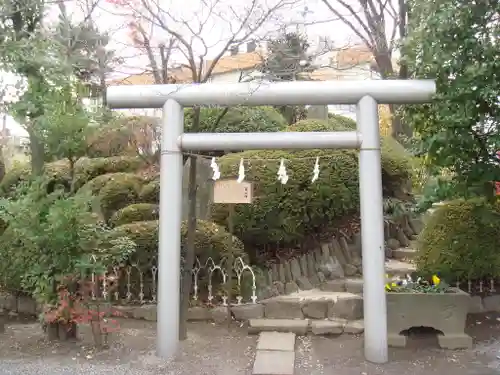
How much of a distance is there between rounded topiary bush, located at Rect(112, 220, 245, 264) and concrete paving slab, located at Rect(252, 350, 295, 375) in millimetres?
1491

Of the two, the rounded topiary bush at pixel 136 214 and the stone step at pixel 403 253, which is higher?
the rounded topiary bush at pixel 136 214

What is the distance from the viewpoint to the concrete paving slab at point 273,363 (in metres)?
4.20

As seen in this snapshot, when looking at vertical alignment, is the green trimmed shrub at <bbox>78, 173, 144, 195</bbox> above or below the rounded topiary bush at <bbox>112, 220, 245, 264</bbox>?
above

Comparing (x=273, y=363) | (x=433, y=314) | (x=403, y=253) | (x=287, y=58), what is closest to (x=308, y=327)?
(x=273, y=363)

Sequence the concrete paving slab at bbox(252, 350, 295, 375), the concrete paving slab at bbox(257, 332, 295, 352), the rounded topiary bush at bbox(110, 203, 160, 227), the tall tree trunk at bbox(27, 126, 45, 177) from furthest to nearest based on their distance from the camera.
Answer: the rounded topiary bush at bbox(110, 203, 160, 227) → the tall tree trunk at bbox(27, 126, 45, 177) → the concrete paving slab at bbox(257, 332, 295, 352) → the concrete paving slab at bbox(252, 350, 295, 375)

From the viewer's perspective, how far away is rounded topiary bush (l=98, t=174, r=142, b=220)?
733cm

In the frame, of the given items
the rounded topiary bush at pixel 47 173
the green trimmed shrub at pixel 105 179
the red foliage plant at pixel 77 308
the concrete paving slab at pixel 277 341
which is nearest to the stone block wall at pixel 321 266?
the concrete paving slab at pixel 277 341

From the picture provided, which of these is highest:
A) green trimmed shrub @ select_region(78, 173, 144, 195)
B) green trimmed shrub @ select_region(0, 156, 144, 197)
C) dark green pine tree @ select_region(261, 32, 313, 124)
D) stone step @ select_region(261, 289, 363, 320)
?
dark green pine tree @ select_region(261, 32, 313, 124)

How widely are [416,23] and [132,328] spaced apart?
15.2 feet

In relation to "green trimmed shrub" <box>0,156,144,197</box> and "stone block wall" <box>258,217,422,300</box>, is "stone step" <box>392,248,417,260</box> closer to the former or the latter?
"stone block wall" <box>258,217,422,300</box>

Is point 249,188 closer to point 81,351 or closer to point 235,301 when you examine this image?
point 235,301

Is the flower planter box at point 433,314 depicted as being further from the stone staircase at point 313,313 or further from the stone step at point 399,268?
the stone step at point 399,268

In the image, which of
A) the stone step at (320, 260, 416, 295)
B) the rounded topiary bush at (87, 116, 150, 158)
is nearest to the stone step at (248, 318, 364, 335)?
the stone step at (320, 260, 416, 295)

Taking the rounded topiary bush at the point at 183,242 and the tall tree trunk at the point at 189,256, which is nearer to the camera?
the tall tree trunk at the point at 189,256
